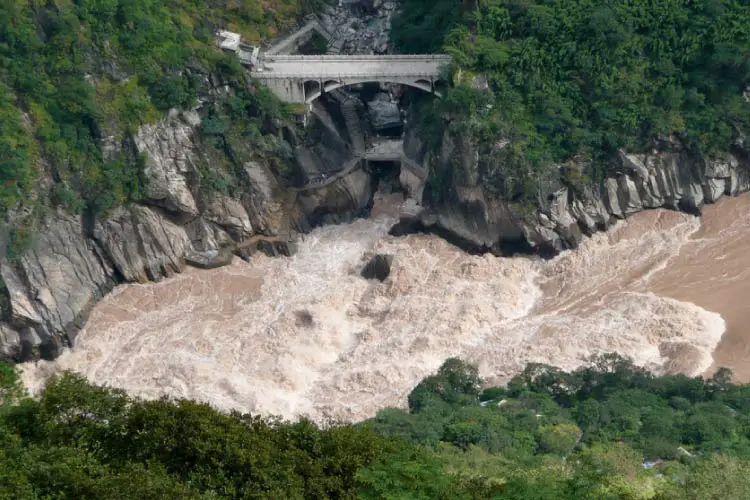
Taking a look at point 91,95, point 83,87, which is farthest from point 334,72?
point 83,87

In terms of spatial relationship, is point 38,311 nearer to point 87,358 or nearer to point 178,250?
point 87,358

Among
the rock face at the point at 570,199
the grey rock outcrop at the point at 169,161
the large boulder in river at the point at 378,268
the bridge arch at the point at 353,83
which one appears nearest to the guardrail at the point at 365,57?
the bridge arch at the point at 353,83

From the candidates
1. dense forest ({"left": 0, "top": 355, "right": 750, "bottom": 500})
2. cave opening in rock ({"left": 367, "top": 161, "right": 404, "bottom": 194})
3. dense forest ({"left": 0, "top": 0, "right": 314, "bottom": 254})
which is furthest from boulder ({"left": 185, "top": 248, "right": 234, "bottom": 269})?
dense forest ({"left": 0, "top": 355, "right": 750, "bottom": 500})

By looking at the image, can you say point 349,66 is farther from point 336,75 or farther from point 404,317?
point 404,317

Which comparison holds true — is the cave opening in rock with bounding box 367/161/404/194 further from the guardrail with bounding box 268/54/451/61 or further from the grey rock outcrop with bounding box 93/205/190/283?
the grey rock outcrop with bounding box 93/205/190/283

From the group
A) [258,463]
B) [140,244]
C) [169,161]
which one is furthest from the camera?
[169,161]

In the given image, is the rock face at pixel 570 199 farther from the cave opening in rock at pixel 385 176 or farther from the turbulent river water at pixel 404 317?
the cave opening in rock at pixel 385 176
